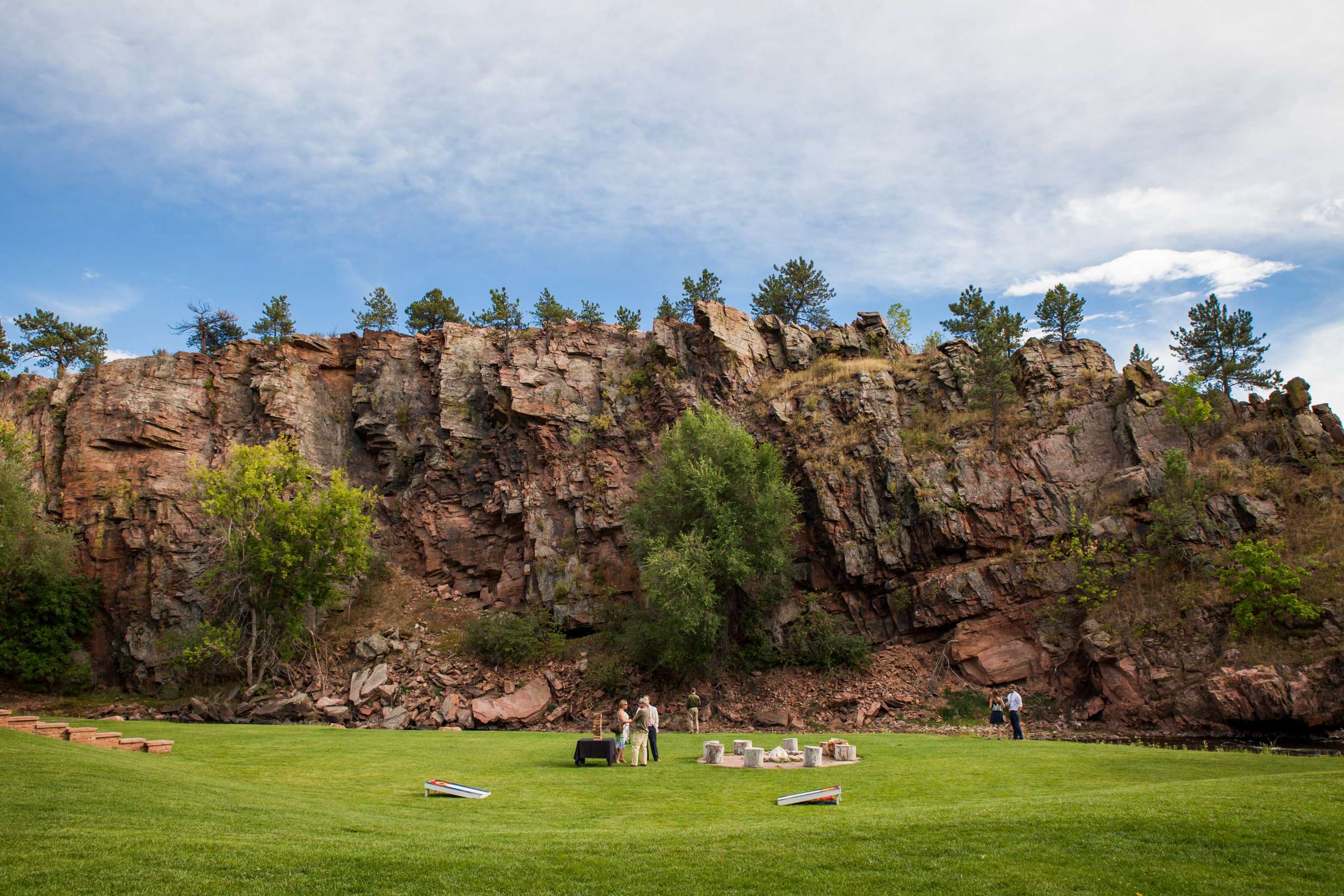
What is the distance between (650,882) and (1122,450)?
119ft

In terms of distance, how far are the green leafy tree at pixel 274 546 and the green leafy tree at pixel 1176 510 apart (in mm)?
37330

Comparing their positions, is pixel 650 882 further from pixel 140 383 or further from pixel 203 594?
pixel 140 383

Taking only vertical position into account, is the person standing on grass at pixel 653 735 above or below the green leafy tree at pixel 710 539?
below

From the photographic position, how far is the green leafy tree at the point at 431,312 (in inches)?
2234

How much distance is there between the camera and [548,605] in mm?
39719

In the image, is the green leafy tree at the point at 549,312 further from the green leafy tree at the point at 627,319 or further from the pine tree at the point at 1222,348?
the pine tree at the point at 1222,348

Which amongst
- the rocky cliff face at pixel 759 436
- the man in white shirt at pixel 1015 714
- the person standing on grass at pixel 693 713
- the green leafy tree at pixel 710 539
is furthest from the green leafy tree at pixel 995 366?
the person standing on grass at pixel 693 713

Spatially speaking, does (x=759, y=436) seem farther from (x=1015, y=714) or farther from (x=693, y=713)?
(x=1015, y=714)

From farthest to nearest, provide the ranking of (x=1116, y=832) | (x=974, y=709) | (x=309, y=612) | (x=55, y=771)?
(x=309, y=612) → (x=974, y=709) → (x=55, y=771) → (x=1116, y=832)

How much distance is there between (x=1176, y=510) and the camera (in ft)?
101

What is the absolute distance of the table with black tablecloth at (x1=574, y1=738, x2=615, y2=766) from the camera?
17578mm

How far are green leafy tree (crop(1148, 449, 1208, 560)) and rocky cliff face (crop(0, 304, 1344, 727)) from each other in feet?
1.93

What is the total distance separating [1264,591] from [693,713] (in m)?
21.6

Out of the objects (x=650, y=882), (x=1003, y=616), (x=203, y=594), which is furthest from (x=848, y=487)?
(x=203, y=594)
